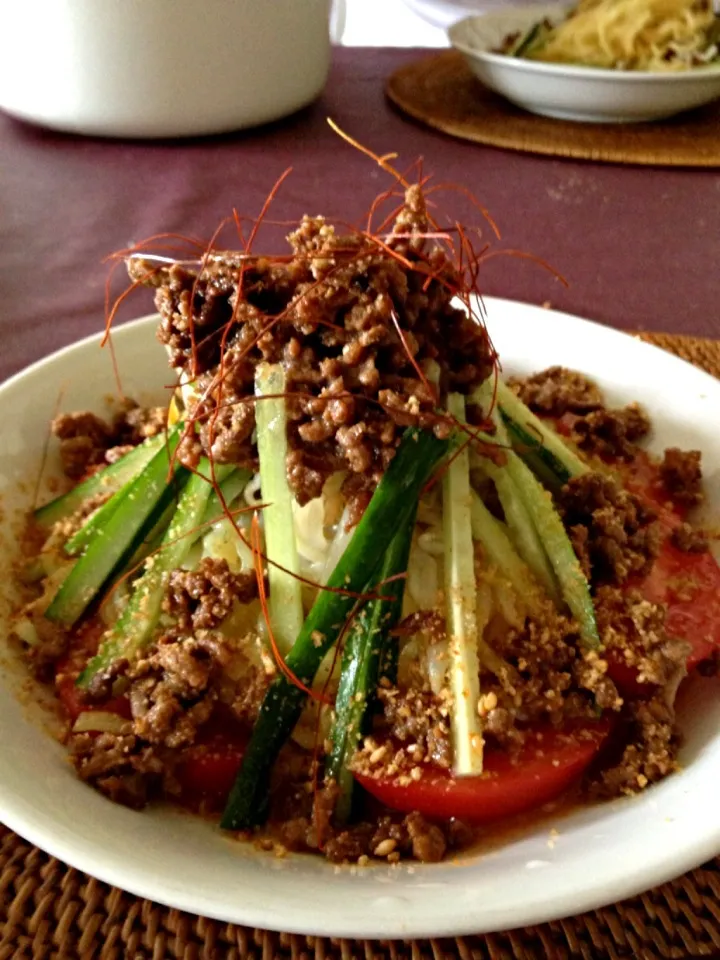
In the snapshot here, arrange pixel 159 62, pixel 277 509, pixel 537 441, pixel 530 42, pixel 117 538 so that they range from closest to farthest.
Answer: pixel 277 509, pixel 117 538, pixel 537 441, pixel 159 62, pixel 530 42

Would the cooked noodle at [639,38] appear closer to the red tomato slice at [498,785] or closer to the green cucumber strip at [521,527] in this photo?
the green cucumber strip at [521,527]

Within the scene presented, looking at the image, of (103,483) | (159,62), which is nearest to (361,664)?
(103,483)

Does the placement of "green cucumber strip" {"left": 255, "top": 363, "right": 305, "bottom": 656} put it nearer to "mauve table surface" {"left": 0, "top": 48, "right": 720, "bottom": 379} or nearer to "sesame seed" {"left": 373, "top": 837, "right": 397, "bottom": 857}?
"sesame seed" {"left": 373, "top": 837, "right": 397, "bottom": 857}

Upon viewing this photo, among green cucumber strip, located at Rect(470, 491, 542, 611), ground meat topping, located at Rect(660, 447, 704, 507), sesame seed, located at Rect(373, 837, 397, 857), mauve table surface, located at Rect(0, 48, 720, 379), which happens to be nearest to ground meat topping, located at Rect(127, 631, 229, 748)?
sesame seed, located at Rect(373, 837, 397, 857)

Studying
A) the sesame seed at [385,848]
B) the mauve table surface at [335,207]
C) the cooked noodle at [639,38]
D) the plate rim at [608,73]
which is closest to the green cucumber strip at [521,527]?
the sesame seed at [385,848]

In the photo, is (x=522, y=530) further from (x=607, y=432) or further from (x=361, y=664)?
(x=607, y=432)

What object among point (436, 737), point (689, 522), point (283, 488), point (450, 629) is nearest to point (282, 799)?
point (436, 737)

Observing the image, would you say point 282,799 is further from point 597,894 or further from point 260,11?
point 260,11
